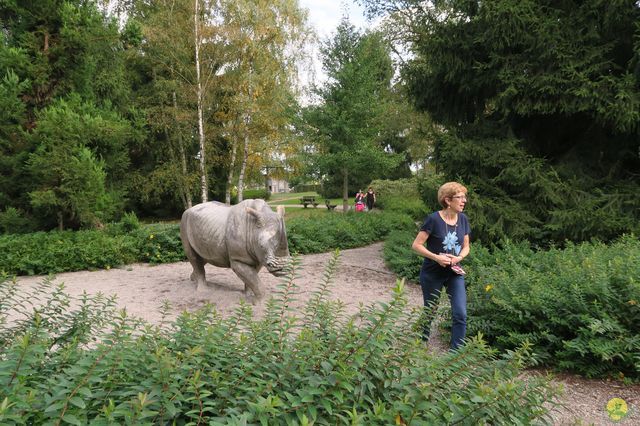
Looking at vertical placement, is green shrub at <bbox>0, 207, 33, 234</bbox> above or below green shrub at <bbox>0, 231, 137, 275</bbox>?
above

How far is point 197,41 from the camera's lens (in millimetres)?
17219

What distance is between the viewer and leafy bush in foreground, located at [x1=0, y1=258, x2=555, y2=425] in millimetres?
1549

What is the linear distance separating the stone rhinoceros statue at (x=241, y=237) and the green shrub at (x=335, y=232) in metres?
4.69

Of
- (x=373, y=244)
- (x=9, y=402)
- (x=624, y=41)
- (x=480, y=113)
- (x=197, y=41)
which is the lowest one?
(x=373, y=244)

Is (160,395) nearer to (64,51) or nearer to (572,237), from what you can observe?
(572,237)

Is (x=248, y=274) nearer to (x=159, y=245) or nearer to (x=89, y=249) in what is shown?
(x=159, y=245)

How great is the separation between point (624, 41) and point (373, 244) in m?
8.71

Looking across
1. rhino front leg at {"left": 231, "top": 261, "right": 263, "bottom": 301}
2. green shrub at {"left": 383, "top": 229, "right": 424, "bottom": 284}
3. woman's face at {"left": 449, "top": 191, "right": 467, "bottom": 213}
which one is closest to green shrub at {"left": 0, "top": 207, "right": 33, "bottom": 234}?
rhino front leg at {"left": 231, "top": 261, "right": 263, "bottom": 301}

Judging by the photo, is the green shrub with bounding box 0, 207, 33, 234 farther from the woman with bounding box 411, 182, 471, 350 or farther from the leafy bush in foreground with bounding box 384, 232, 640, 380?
the leafy bush in foreground with bounding box 384, 232, 640, 380

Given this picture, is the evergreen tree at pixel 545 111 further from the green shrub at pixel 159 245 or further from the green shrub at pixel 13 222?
the green shrub at pixel 13 222

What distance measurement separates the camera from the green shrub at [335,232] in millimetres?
11734

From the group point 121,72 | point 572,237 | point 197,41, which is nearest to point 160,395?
point 572,237

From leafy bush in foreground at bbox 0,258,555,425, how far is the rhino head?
10.4 feet

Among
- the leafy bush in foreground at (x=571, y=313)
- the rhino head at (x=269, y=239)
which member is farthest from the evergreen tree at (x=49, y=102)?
the leafy bush in foreground at (x=571, y=313)
